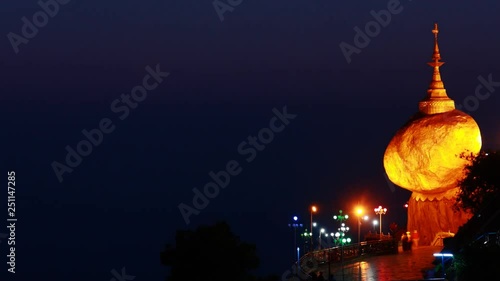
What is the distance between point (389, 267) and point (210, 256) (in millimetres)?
12749

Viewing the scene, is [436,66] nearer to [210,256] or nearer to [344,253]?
[344,253]

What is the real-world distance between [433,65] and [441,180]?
5.41 meters

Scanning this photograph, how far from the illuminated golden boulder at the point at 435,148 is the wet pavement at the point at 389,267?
19.2 ft

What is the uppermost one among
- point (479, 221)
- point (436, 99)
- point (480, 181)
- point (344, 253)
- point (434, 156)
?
point (436, 99)

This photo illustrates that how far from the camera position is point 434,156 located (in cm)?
5241

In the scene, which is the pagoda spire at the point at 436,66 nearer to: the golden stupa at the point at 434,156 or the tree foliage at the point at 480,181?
the golden stupa at the point at 434,156

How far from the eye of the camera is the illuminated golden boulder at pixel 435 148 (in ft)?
171

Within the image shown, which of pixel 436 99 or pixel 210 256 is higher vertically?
pixel 436 99

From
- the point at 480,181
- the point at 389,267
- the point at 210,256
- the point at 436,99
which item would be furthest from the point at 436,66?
the point at 210,256

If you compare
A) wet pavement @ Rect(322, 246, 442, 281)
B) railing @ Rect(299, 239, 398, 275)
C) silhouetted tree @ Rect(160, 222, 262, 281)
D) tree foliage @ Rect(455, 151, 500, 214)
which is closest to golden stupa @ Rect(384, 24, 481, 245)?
railing @ Rect(299, 239, 398, 275)

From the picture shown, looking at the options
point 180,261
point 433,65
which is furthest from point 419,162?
point 180,261

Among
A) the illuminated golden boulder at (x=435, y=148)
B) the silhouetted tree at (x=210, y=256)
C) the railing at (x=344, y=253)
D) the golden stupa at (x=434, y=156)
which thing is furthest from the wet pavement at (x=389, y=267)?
the silhouetted tree at (x=210, y=256)

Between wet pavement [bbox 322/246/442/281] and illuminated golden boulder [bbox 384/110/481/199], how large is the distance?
19.2 ft

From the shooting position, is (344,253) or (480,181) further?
(480,181)
